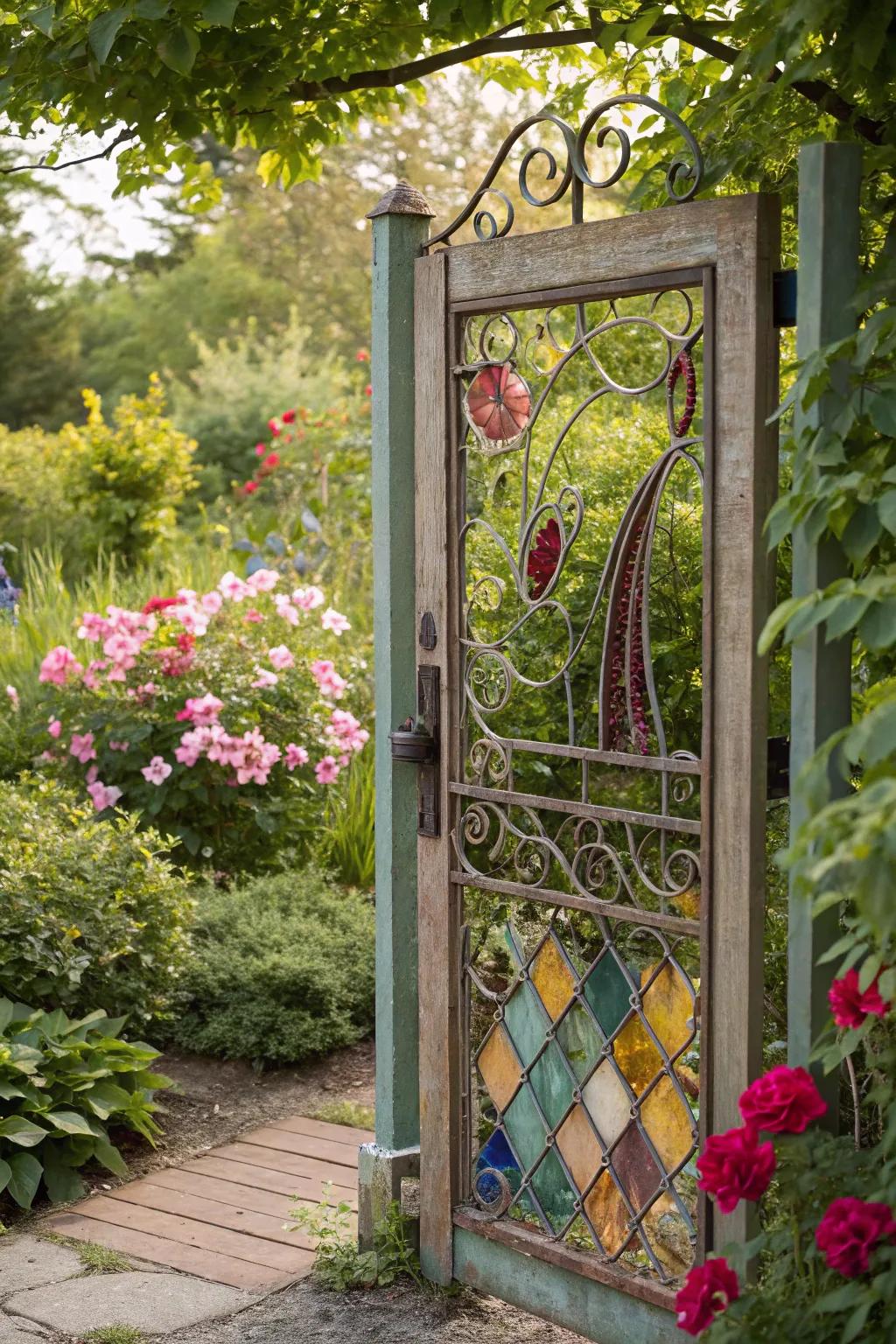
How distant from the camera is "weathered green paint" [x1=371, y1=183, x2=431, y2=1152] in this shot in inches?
123

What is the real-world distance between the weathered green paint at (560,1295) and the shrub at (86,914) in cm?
149

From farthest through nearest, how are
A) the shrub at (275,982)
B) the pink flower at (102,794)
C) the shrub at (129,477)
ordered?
1. the shrub at (129,477)
2. the pink flower at (102,794)
3. the shrub at (275,982)

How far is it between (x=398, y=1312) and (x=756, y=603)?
1.75m

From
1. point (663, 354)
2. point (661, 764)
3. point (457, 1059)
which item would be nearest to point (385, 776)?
point (457, 1059)

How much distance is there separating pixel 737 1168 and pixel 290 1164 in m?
2.16

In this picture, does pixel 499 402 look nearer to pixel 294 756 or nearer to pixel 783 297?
pixel 783 297

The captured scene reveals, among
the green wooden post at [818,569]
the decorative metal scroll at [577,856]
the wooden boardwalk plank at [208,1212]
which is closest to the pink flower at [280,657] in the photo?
the wooden boardwalk plank at [208,1212]

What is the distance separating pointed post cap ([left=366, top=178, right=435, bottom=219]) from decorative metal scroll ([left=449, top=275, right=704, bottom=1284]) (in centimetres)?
31

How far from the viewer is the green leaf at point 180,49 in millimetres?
2854

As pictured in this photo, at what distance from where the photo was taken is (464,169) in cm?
1834

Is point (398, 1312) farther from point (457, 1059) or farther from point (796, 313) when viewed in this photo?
point (796, 313)

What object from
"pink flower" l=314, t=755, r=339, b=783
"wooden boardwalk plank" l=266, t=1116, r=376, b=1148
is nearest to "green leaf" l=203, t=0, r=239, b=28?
"wooden boardwalk plank" l=266, t=1116, r=376, b=1148

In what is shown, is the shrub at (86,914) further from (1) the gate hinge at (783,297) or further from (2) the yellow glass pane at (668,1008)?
(1) the gate hinge at (783,297)

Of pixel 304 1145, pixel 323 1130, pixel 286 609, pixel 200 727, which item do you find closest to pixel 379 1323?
pixel 304 1145
